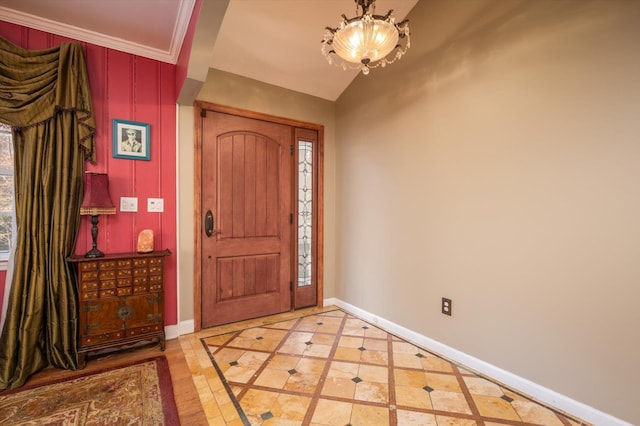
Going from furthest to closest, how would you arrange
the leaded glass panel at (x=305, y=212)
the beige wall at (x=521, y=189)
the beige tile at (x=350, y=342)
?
the leaded glass panel at (x=305, y=212) → the beige tile at (x=350, y=342) → the beige wall at (x=521, y=189)

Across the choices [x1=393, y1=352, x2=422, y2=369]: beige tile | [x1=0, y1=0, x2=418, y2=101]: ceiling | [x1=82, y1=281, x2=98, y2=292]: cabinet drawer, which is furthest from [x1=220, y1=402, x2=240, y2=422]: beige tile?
[x1=0, y1=0, x2=418, y2=101]: ceiling

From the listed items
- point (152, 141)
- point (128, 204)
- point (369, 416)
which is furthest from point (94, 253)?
point (369, 416)

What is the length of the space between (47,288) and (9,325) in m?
0.29

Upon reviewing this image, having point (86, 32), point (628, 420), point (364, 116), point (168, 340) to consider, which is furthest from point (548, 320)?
point (86, 32)

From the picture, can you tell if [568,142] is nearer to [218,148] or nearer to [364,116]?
[364,116]

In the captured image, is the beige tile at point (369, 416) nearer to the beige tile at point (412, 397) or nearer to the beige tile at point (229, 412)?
the beige tile at point (412, 397)

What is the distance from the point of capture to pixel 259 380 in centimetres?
204

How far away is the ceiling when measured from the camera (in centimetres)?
213

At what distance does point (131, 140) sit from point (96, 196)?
602 millimetres

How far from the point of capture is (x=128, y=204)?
8.29 feet

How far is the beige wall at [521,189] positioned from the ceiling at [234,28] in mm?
750

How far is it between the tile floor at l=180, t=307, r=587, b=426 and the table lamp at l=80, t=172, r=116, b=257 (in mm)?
1166

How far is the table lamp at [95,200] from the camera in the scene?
7.20 feet

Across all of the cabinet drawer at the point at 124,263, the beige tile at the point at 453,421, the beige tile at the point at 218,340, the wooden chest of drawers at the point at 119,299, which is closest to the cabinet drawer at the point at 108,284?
the wooden chest of drawers at the point at 119,299
